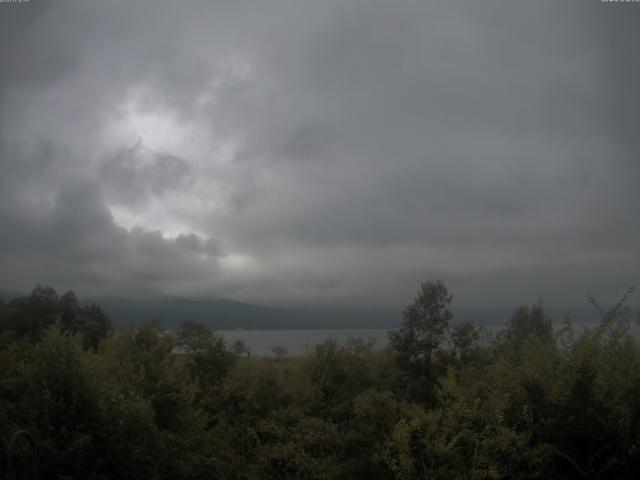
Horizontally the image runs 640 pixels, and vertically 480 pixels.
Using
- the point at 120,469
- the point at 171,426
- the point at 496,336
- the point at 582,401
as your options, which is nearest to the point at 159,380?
the point at 171,426

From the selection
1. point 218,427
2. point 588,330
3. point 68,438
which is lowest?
point 218,427

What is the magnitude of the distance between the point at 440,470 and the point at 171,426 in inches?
312

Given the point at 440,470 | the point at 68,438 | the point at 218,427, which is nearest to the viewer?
the point at 68,438

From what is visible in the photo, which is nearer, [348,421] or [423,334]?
[348,421]

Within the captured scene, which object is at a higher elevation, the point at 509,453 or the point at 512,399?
the point at 512,399

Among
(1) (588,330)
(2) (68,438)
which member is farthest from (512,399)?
(2) (68,438)

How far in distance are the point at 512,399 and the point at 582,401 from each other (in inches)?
59.7

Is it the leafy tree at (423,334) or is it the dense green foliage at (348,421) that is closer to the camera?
the dense green foliage at (348,421)

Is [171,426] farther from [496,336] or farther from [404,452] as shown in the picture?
[496,336]

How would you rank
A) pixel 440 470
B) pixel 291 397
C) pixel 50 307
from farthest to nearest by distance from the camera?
pixel 50 307 → pixel 291 397 → pixel 440 470

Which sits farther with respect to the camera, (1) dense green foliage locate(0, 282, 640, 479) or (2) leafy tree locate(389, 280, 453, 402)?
(2) leafy tree locate(389, 280, 453, 402)

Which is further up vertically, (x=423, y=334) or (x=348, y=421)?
(x=423, y=334)

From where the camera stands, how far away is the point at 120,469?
A: 1004cm

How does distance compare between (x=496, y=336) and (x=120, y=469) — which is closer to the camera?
(x=120, y=469)
